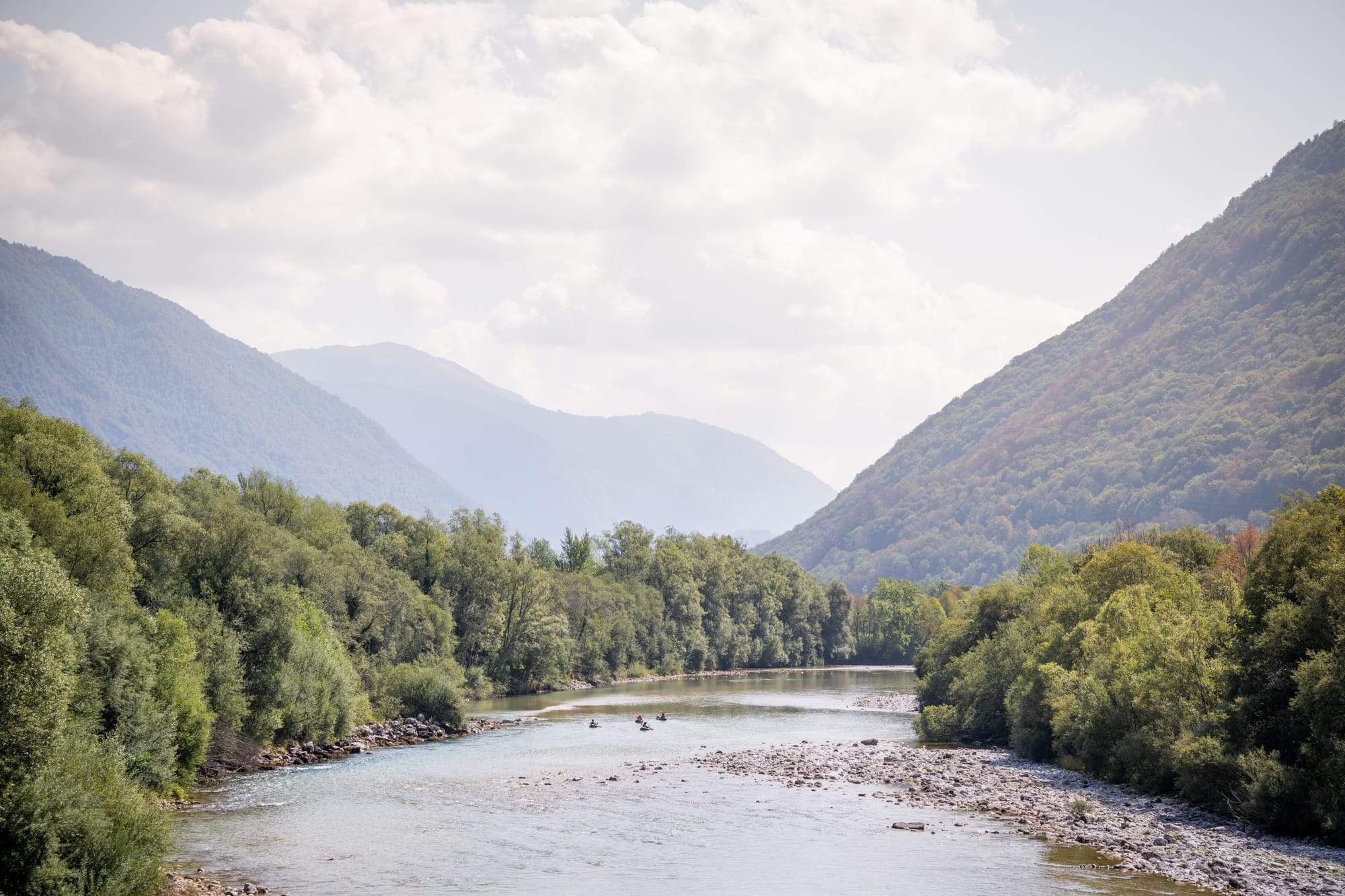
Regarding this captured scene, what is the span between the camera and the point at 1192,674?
4412 cm

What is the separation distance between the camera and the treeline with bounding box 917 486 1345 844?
35.1m

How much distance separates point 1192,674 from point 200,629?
48.2 m

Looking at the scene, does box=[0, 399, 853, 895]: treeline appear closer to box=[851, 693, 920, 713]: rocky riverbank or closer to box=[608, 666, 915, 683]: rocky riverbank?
box=[608, 666, 915, 683]: rocky riverbank

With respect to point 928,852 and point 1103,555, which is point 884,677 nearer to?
point 1103,555

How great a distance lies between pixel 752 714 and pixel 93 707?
58108 millimetres

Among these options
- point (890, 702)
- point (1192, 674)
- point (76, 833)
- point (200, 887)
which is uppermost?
point (1192, 674)

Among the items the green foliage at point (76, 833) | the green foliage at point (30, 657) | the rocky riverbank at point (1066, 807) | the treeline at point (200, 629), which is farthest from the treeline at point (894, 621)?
the green foliage at point (30, 657)

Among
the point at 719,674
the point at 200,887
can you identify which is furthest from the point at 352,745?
the point at 719,674

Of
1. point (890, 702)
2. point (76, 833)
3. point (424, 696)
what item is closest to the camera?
point (76, 833)

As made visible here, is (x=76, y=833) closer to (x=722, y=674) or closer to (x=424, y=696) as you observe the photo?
(x=424, y=696)

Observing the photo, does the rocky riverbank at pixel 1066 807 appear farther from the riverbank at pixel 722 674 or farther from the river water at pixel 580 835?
the riverbank at pixel 722 674

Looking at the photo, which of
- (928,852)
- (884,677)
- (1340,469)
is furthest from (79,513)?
(1340,469)

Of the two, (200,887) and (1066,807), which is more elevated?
(200,887)

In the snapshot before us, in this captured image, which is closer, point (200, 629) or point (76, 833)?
point (76, 833)
